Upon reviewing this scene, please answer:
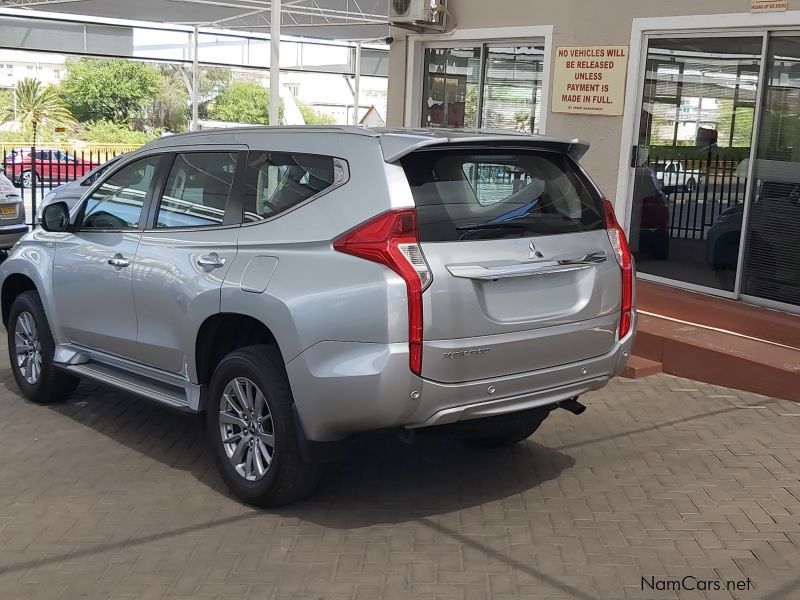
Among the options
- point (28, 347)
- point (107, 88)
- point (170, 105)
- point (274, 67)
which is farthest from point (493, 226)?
point (170, 105)

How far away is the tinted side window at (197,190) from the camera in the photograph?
4875mm

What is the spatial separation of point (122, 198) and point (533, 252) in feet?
8.72

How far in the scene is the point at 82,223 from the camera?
19.0ft

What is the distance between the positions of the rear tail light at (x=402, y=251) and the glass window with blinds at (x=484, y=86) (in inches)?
250

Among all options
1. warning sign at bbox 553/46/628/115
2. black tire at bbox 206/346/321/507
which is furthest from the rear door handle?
warning sign at bbox 553/46/628/115

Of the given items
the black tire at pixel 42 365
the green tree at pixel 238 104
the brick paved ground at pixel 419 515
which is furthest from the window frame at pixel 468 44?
the green tree at pixel 238 104

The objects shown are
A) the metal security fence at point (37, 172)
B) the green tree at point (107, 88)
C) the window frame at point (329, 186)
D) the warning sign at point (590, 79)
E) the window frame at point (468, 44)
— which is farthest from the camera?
the green tree at point (107, 88)

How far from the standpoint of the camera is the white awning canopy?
888 inches

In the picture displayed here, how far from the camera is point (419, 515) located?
15.0ft

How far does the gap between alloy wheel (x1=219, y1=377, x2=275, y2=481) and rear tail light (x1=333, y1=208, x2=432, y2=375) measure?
870mm

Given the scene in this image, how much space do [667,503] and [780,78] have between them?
4.53m

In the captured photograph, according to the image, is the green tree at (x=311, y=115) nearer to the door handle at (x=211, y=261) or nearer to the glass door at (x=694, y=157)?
the glass door at (x=694, y=157)

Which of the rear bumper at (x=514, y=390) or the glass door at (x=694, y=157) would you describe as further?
the glass door at (x=694, y=157)

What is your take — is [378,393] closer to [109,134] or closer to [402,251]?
[402,251]
